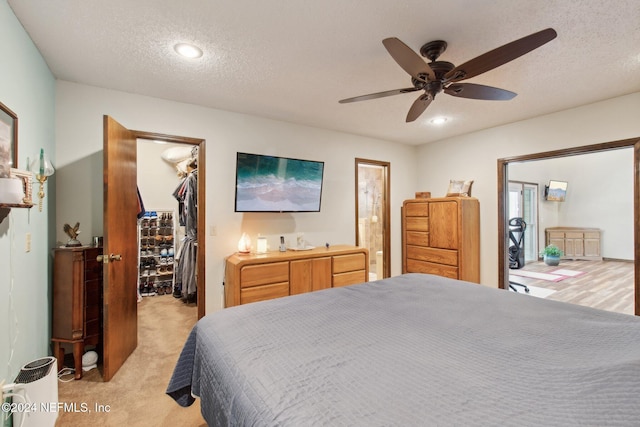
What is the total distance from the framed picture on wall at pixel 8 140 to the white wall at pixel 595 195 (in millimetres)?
7597

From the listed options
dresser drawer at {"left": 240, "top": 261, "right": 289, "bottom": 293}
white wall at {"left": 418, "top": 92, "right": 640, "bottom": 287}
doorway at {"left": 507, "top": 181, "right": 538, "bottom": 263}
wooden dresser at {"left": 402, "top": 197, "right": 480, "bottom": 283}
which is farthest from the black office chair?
dresser drawer at {"left": 240, "top": 261, "right": 289, "bottom": 293}

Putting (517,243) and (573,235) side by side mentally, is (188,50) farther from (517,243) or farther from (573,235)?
(573,235)

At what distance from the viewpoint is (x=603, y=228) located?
659 cm

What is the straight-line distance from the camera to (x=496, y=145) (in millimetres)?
3814

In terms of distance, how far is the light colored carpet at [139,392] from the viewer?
1.78 meters

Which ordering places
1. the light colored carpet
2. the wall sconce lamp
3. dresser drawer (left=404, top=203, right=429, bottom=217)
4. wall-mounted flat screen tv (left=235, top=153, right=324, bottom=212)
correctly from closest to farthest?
the light colored carpet, the wall sconce lamp, wall-mounted flat screen tv (left=235, top=153, right=324, bottom=212), dresser drawer (left=404, top=203, right=429, bottom=217)

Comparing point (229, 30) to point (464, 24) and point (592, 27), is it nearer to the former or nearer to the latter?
point (464, 24)

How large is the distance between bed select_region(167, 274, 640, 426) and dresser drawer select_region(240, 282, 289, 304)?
122cm

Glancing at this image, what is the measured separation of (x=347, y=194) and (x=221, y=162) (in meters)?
1.84

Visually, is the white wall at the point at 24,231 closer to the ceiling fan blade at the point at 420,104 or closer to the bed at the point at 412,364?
the bed at the point at 412,364

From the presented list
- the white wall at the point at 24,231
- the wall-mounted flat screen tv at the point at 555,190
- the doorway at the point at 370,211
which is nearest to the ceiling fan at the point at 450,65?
the white wall at the point at 24,231

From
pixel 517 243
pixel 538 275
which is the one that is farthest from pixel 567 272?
pixel 517 243

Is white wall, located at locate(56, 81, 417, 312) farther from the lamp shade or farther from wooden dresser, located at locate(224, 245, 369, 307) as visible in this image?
wooden dresser, located at locate(224, 245, 369, 307)

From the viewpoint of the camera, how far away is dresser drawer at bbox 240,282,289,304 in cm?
281
